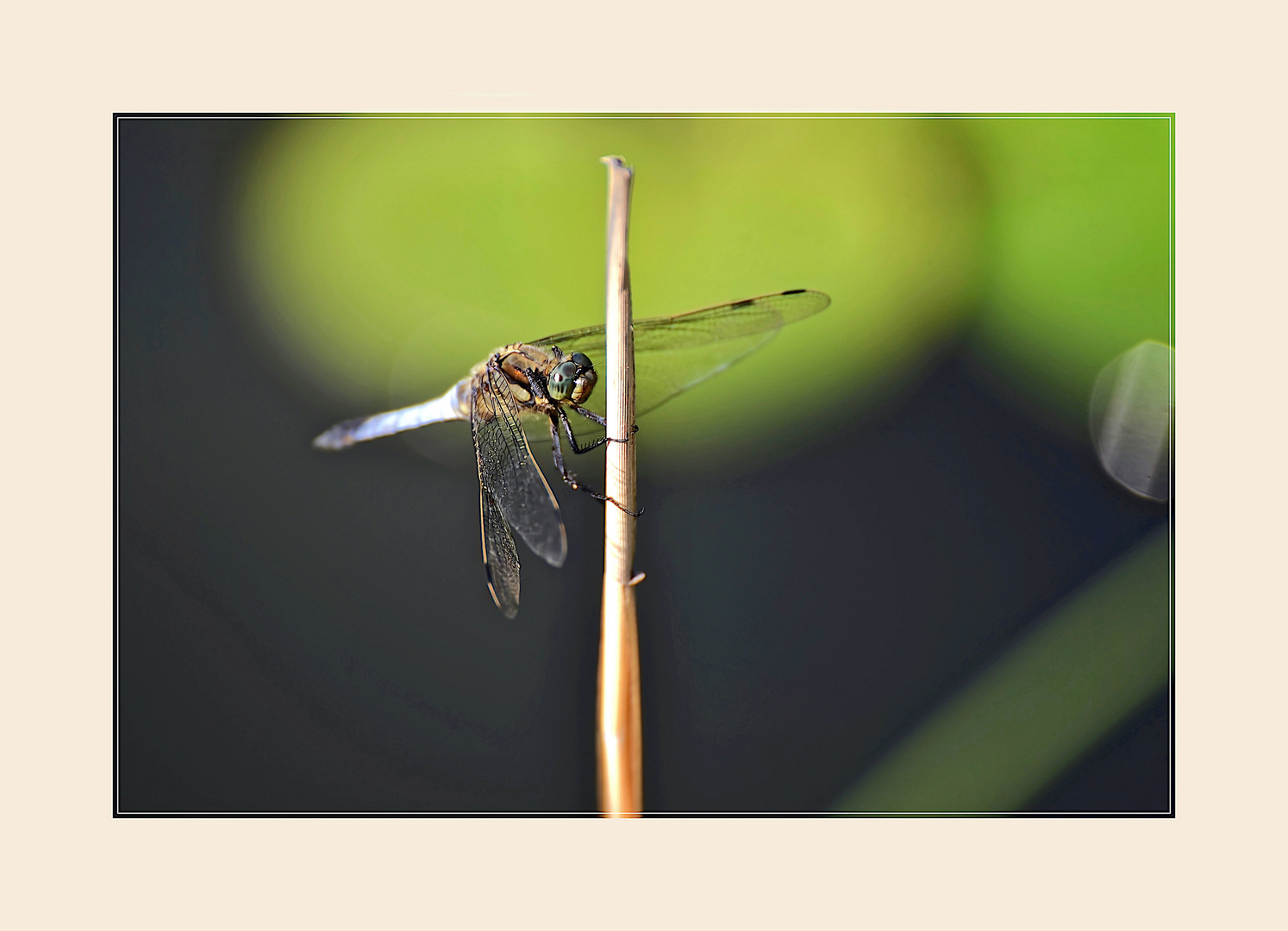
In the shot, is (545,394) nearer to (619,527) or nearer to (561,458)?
(561,458)

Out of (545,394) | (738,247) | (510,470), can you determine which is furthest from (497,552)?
(738,247)

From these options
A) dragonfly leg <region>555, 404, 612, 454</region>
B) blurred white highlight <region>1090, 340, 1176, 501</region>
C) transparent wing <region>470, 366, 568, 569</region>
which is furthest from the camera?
blurred white highlight <region>1090, 340, 1176, 501</region>

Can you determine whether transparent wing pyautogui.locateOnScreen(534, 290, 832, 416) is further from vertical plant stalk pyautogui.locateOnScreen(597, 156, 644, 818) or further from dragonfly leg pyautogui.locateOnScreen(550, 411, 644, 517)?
vertical plant stalk pyautogui.locateOnScreen(597, 156, 644, 818)

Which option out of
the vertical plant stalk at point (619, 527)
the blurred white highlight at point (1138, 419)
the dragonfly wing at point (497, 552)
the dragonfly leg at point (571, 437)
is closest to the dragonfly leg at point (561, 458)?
the dragonfly leg at point (571, 437)

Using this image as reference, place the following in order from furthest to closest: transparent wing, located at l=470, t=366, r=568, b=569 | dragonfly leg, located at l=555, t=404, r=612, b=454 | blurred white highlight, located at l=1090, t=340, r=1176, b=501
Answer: blurred white highlight, located at l=1090, t=340, r=1176, b=501 → dragonfly leg, located at l=555, t=404, r=612, b=454 → transparent wing, located at l=470, t=366, r=568, b=569

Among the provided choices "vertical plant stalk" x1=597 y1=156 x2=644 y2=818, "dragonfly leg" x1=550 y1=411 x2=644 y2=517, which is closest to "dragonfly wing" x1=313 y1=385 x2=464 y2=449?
"dragonfly leg" x1=550 y1=411 x2=644 y2=517

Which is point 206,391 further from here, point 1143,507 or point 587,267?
point 1143,507
